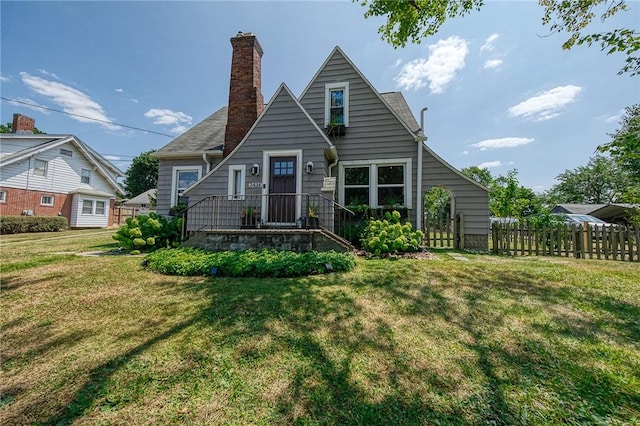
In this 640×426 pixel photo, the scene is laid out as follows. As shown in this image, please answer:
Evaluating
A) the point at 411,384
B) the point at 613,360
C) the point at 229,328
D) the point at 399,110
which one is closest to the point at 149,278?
the point at 229,328

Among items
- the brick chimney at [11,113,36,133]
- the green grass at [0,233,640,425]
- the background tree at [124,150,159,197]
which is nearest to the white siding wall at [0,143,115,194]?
the brick chimney at [11,113,36,133]

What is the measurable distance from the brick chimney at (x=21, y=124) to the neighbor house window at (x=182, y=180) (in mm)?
18934

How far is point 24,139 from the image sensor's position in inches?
699

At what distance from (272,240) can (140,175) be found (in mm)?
50983

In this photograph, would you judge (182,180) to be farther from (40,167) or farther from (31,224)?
(40,167)

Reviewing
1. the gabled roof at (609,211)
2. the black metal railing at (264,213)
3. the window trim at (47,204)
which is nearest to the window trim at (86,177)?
the window trim at (47,204)

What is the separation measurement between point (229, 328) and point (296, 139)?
21.0 ft

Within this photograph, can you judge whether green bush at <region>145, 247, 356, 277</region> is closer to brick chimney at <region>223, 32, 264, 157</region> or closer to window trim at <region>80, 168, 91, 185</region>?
brick chimney at <region>223, 32, 264, 157</region>

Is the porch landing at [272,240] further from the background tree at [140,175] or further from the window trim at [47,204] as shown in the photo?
the background tree at [140,175]

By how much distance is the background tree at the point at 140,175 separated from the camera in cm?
4484

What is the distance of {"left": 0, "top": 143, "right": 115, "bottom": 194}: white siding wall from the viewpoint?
53.9 feet

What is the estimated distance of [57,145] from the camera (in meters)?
18.6

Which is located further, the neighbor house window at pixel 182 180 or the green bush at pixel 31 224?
the green bush at pixel 31 224

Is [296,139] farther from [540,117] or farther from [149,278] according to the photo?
[540,117]
